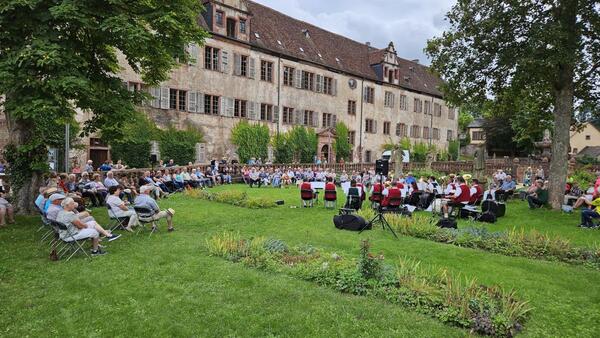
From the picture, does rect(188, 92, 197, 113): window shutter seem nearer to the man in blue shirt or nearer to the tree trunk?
the tree trunk

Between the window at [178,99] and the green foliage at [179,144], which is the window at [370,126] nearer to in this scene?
the green foliage at [179,144]

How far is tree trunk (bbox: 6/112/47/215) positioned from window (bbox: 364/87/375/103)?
34.1 meters

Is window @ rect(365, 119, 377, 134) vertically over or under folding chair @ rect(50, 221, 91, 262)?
over

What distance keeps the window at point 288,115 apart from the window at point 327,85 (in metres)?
4.58

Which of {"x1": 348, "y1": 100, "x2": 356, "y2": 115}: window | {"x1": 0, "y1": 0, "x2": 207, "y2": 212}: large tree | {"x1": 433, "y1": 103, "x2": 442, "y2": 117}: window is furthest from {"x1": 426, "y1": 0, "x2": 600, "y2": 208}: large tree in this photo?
{"x1": 433, "y1": 103, "x2": 442, "y2": 117}: window

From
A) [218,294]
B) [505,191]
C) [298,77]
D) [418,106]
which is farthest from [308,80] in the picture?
[218,294]

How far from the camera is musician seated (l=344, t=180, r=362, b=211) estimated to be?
14.8 metres

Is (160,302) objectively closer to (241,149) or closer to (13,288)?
(13,288)

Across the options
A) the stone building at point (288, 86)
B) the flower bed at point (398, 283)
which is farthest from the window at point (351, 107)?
the flower bed at point (398, 283)

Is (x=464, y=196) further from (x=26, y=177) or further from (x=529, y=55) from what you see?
(x=26, y=177)

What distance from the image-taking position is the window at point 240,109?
32469mm

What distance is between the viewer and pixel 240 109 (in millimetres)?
32688

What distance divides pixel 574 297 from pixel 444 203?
25.5 feet

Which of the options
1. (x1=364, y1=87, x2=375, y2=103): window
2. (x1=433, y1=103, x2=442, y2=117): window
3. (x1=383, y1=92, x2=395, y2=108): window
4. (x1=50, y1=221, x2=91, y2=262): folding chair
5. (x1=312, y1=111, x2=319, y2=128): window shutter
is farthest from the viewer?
(x1=433, y1=103, x2=442, y2=117): window
